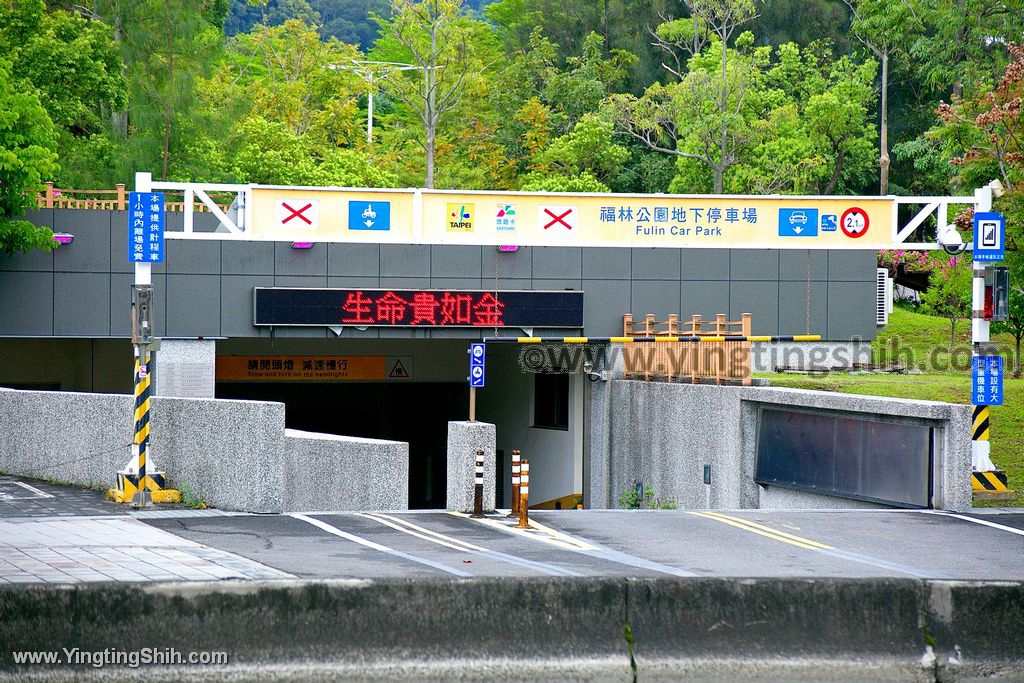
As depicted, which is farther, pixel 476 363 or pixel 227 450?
pixel 476 363

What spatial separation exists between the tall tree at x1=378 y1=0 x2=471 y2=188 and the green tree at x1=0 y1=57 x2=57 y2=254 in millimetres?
26425

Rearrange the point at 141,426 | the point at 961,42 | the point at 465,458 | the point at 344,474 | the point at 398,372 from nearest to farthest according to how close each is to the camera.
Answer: the point at 141,426 → the point at 465,458 → the point at 344,474 → the point at 398,372 → the point at 961,42

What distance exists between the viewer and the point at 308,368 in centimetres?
3284

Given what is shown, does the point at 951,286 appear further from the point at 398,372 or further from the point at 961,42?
the point at 961,42

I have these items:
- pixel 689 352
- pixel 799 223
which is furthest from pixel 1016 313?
pixel 689 352

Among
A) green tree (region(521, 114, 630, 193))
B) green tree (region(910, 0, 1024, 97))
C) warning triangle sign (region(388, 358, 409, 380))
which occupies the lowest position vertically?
warning triangle sign (region(388, 358, 409, 380))

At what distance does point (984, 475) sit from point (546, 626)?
981 centimetres

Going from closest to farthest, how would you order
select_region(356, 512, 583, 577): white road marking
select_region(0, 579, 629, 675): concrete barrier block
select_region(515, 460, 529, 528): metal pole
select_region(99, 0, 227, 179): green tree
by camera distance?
select_region(0, 579, 629, 675): concrete barrier block, select_region(356, 512, 583, 577): white road marking, select_region(515, 460, 529, 528): metal pole, select_region(99, 0, 227, 179): green tree

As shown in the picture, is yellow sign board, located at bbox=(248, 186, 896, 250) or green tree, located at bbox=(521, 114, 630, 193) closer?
yellow sign board, located at bbox=(248, 186, 896, 250)

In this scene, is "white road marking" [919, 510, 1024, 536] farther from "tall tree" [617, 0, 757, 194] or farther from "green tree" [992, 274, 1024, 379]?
"tall tree" [617, 0, 757, 194]

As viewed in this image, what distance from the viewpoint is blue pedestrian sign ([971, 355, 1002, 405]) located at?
1697cm

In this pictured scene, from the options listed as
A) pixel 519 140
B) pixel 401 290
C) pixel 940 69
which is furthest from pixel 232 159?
pixel 940 69

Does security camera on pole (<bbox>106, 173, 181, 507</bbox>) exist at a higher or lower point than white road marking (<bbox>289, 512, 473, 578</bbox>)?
higher

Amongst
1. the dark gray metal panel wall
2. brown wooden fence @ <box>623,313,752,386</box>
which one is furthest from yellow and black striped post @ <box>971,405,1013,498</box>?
the dark gray metal panel wall
